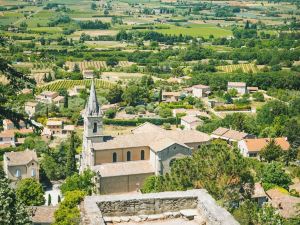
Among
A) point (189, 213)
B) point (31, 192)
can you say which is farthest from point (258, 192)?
point (189, 213)

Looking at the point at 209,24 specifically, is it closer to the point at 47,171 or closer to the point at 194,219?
the point at 47,171

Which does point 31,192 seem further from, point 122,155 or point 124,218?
point 124,218

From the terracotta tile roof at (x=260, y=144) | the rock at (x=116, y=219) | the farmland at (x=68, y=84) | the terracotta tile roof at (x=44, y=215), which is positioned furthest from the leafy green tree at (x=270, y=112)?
the rock at (x=116, y=219)

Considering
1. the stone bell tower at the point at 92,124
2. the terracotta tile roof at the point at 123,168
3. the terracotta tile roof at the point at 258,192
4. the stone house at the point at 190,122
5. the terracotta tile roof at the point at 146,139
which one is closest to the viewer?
the terracotta tile roof at the point at 258,192

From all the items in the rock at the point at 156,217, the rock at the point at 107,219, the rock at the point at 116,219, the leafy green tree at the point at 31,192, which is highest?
the rock at the point at 107,219

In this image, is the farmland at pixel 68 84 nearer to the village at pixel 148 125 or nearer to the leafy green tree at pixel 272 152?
the village at pixel 148 125

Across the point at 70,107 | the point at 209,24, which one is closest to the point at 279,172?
the point at 70,107

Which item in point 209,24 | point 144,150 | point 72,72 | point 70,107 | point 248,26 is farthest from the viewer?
point 209,24
